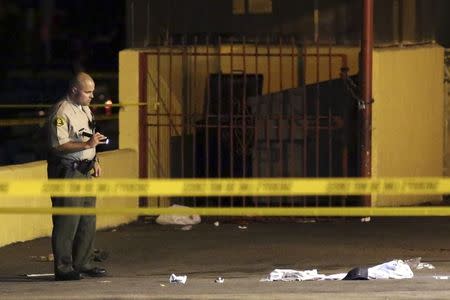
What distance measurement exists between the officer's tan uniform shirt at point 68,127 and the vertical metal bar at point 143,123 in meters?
4.36

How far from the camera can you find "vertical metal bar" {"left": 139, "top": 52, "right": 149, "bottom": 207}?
15312 mm

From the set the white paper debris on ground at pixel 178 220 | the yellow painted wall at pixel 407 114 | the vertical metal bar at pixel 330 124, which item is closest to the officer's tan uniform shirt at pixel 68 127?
the white paper debris on ground at pixel 178 220

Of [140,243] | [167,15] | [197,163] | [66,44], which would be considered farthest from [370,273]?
[66,44]

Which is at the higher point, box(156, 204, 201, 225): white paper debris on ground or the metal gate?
the metal gate

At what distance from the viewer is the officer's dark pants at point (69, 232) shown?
10828 mm

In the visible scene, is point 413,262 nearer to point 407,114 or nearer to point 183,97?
point 407,114

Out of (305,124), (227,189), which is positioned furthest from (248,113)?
(227,189)

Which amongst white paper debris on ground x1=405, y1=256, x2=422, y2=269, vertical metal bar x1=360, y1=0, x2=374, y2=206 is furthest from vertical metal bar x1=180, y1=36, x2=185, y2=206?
white paper debris on ground x1=405, y1=256, x2=422, y2=269

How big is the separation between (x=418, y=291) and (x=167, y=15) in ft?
24.3

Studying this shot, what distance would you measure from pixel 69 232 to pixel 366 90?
477cm

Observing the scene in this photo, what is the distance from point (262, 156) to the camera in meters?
15.5

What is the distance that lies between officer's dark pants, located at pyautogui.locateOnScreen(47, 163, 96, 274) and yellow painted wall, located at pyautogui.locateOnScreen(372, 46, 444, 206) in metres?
5.02

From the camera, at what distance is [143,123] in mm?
15383

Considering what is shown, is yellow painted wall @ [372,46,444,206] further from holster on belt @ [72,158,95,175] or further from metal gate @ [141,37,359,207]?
holster on belt @ [72,158,95,175]
